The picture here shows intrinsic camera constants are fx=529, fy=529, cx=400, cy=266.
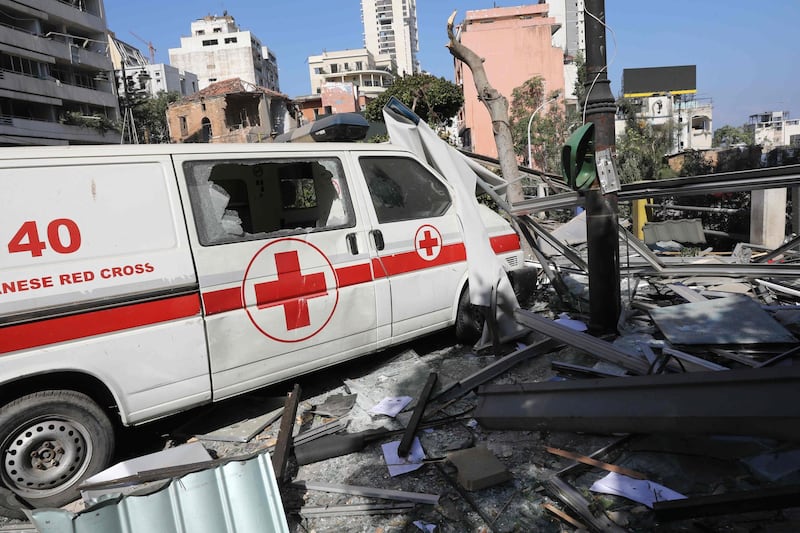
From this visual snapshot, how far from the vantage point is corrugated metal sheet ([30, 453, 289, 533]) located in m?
2.27

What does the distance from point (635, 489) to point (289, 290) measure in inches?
98.9

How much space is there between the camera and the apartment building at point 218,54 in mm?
83812

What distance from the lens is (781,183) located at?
4.43 metres

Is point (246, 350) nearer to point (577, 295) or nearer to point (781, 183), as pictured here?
point (577, 295)

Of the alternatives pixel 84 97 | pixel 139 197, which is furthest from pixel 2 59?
pixel 139 197

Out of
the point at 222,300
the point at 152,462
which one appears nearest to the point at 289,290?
the point at 222,300

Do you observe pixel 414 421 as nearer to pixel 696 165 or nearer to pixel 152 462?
pixel 152 462

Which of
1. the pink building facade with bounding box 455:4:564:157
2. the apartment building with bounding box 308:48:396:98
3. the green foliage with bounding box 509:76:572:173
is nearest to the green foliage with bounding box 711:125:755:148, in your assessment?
the pink building facade with bounding box 455:4:564:157

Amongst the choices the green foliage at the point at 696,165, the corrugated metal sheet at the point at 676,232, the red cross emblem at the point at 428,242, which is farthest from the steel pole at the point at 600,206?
the green foliage at the point at 696,165

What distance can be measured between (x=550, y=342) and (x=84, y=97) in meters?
46.6

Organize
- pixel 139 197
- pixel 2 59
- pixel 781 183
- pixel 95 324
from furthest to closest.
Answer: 1. pixel 2 59
2. pixel 781 183
3. pixel 139 197
4. pixel 95 324

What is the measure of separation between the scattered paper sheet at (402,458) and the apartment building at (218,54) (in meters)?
89.2

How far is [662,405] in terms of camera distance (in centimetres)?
296

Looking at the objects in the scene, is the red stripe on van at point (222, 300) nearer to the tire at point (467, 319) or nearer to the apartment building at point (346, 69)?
the tire at point (467, 319)
